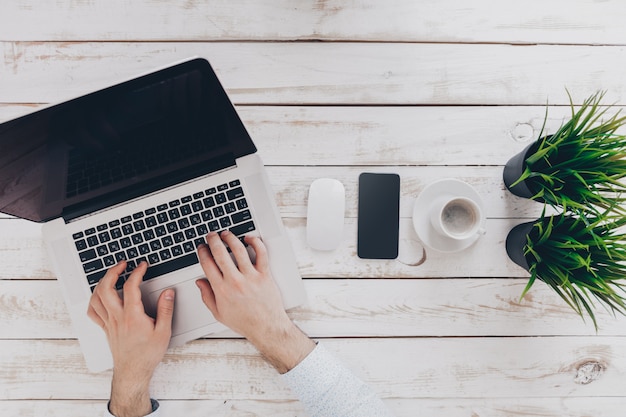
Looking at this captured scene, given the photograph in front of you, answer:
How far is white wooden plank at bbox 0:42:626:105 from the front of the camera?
83 centimetres

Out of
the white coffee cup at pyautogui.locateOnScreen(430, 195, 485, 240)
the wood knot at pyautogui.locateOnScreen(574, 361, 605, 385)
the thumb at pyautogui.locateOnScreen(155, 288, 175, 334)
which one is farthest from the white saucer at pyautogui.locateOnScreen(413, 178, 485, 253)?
the thumb at pyautogui.locateOnScreen(155, 288, 175, 334)

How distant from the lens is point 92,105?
0.54 m

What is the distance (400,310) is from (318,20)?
0.57 meters

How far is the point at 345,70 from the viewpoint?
33.2 inches

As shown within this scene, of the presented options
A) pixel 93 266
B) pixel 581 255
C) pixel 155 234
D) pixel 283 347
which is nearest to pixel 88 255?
pixel 93 266

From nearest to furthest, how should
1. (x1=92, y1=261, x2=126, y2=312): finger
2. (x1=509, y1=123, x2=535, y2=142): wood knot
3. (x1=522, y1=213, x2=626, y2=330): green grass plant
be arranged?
(x1=522, y1=213, x2=626, y2=330): green grass plant, (x1=92, y1=261, x2=126, y2=312): finger, (x1=509, y1=123, x2=535, y2=142): wood knot

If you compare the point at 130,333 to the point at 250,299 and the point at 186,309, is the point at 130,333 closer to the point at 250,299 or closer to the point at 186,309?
the point at 186,309

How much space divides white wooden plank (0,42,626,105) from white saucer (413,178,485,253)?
0.56 feet

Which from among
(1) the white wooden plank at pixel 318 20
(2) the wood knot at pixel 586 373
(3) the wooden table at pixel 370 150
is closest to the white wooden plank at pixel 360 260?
(3) the wooden table at pixel 370 150

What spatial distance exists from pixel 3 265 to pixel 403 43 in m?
0.87

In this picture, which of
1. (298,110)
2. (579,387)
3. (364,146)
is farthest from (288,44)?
(579,387)

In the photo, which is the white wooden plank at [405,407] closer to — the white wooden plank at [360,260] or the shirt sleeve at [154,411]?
the shirt sleeve at [154,411]

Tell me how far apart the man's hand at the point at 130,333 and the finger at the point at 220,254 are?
0.10m

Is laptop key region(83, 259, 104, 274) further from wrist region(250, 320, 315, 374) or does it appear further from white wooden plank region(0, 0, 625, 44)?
white wooden plank region(0, 0, 625, 44)
